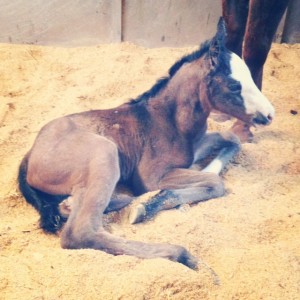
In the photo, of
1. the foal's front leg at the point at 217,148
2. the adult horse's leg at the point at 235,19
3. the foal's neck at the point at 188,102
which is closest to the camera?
the foal's neck at the point at 188,102

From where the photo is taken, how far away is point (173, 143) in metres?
4.07

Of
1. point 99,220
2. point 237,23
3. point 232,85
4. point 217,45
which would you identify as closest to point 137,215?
point 99,220

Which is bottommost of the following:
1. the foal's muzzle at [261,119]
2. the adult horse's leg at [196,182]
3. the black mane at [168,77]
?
the adult horse's leg at [196,182]

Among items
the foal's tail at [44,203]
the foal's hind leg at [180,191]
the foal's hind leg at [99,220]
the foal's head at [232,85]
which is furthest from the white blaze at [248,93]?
the foal's tail at [44,203]

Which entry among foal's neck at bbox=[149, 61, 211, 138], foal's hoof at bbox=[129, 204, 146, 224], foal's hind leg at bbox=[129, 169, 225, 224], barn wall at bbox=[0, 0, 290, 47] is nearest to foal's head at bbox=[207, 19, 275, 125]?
foal's neck at bbox=[149, 61, 211, 138]

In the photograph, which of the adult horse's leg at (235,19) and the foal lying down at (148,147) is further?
the adult horse's leg at (235,19)

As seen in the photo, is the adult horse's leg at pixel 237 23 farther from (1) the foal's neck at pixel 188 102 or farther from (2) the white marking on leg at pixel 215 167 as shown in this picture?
(1) the foal's neck at pixel 188 102

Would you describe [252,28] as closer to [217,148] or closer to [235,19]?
[235,19]

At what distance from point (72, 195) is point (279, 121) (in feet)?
9.03

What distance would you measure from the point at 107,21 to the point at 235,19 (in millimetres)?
1941

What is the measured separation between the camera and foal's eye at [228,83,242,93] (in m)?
3.97

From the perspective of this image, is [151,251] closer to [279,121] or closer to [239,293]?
[239,293]

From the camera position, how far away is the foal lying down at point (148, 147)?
3.41 m

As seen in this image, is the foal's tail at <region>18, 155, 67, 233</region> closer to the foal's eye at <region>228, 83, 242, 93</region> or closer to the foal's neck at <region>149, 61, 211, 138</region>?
the foal's neck at <region>149, 61, 211, 138</region>
